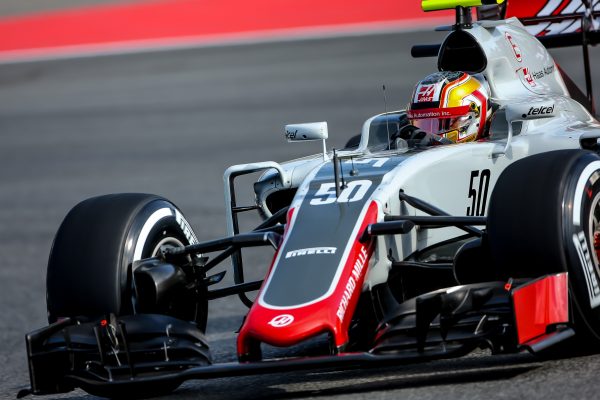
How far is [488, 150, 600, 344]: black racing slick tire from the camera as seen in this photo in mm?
5273

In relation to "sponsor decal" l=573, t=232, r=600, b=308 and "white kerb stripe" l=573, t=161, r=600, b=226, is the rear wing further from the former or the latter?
"sponsor decal" l=573, t=232, r=600, b=308

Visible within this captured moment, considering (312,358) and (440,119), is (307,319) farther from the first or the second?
(440,119)

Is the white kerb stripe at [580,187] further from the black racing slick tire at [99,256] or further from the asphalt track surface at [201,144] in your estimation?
the black racing slick tire at [99,256]

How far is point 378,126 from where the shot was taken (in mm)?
7238

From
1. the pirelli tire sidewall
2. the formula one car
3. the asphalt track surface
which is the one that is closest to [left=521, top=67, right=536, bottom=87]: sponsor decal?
the formula one car

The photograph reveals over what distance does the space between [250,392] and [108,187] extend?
9184mm

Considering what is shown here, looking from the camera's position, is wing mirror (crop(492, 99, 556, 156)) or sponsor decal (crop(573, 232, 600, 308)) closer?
sponsor decal (crop(573, 232, 600, 308))

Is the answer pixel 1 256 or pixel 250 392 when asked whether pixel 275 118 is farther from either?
pixel 250 392

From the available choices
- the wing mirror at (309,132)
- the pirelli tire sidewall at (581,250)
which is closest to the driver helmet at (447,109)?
the wing mirror at (309,132)

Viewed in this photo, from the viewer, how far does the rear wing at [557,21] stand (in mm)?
8805

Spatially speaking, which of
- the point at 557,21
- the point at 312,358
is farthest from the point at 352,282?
the point at 557,21

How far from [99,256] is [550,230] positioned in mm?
2073

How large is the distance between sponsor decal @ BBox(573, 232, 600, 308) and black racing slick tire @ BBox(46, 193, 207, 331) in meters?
2.06

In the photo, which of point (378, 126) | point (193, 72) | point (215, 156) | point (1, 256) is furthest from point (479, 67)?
point (193, 72)
